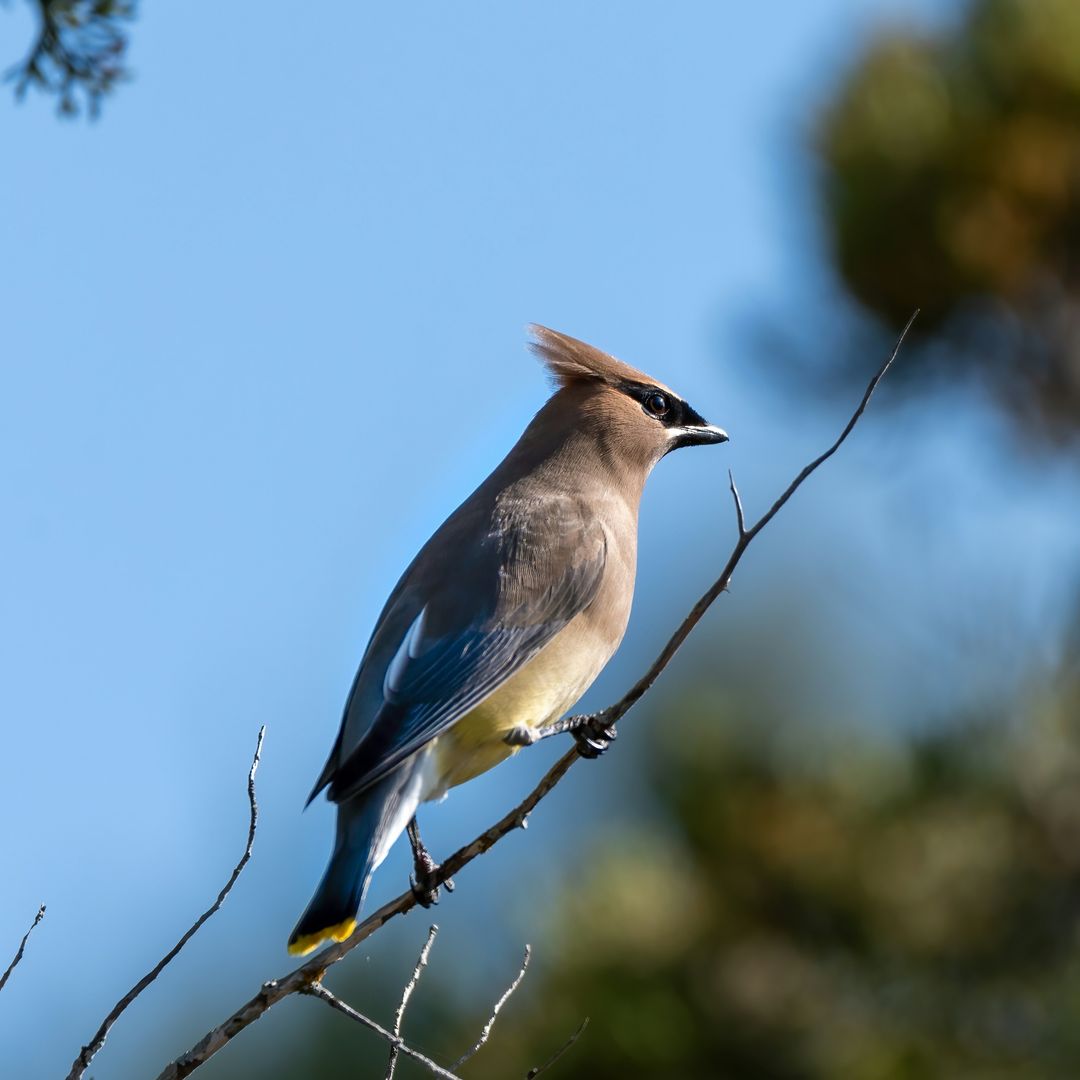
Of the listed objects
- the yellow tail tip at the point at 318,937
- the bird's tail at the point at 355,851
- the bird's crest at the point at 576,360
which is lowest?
the yellow tail tip at the point at 318,937

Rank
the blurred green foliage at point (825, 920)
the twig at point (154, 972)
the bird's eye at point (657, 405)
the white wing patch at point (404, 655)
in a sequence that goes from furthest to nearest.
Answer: the blurred green foliage at point (825, 920), the bird's eye at point (657, 405), the white wing patch at point (404, 655), the twig at point (154, 972)

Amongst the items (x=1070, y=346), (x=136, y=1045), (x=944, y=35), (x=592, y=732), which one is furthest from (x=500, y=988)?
(x=136, y=1045)

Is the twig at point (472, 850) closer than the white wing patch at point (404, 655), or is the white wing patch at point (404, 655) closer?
the twig at point (472, 850)

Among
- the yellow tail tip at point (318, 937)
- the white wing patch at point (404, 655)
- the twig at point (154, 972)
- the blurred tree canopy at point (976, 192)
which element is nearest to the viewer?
the twig at point (154, 972)

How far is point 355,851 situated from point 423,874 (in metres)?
0.25

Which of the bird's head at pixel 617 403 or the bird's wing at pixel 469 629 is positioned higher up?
the bird's head at pixel 617 403

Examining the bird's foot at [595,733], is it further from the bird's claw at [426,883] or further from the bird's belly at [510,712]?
the bird's claw at [426,883]

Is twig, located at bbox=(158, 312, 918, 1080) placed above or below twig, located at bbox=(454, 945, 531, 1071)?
above

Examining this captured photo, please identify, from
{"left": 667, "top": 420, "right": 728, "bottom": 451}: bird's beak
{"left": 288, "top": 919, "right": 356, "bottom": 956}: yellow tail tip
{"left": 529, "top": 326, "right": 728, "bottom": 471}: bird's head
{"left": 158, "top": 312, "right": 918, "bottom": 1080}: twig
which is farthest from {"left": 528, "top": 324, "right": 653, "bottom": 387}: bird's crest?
{"left": 288, "top": 919, "right": 356, "bottom": 956}: yellow tail tip

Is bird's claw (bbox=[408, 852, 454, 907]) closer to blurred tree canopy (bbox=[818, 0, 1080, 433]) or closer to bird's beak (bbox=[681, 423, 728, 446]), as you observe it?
bird's beak (bbox=[681, 423, 728, 446])

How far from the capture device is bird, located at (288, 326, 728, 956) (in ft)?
12.0

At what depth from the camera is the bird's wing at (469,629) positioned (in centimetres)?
370

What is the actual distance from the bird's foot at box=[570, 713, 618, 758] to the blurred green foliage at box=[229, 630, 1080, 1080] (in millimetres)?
2517

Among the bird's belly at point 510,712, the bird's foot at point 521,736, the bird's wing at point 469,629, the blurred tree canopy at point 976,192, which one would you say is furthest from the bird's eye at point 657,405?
the blurred tree canopy at point 976,192
